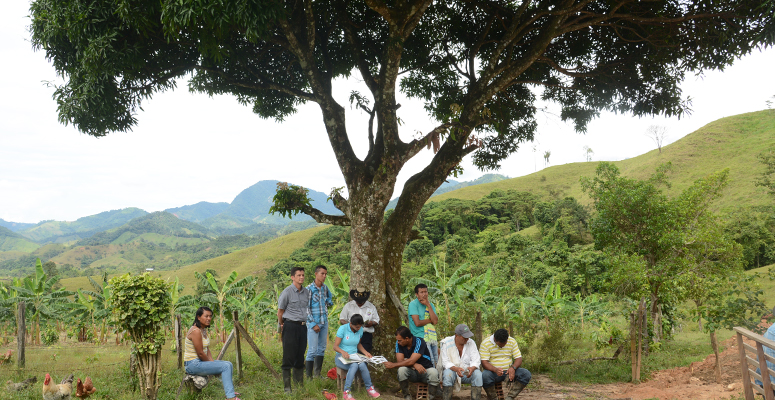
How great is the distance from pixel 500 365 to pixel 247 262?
79556mm

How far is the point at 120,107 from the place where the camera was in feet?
23.1

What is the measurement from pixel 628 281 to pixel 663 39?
17.1ft

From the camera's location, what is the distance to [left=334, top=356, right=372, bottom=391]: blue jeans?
5883 millimetres

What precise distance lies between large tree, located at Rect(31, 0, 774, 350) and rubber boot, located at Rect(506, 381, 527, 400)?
211 centimetres

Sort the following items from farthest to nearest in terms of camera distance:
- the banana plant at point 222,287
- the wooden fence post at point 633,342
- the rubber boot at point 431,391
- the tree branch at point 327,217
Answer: the banana plant at point 222,287 < the wooden fence post at point 633,342 < the tree branch at point 327,217 < the rubber boot at point 431,391

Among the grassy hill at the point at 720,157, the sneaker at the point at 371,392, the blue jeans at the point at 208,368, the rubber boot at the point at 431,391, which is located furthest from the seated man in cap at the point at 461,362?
the grassy hill at the point at 720,157

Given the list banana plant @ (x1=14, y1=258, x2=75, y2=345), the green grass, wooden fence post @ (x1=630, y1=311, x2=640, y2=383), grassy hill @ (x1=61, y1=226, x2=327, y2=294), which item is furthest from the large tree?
grassy hill @ (x1=61, y1=226, x2=327, y2=294)

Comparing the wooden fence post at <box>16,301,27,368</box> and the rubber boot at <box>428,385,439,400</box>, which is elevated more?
the wooden fence post at <box>16,301,27,368</box>

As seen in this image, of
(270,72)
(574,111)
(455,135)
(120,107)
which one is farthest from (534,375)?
(120,107)

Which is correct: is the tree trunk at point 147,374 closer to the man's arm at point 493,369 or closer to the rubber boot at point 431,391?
the rubber boot at point 431,391

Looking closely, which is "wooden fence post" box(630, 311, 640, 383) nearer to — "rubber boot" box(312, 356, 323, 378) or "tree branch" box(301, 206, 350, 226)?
"tree branch" box(301, 206, 350, 226)

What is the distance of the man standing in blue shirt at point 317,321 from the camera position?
6.59 meters

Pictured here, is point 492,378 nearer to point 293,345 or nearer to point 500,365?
point 500,365

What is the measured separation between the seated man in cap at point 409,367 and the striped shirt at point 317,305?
128 centimetres
